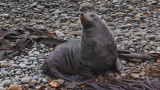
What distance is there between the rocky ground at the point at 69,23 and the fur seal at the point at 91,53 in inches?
12.1

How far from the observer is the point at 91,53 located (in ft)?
17.6

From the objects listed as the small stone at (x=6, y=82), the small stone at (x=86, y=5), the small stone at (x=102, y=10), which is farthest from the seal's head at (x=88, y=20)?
the small stone at (x=86, y=5)

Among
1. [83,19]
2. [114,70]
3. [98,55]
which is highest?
[83,19]

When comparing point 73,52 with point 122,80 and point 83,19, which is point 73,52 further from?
point 122,80

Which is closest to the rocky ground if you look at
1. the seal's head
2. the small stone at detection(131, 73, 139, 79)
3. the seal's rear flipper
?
the small stone at detection(131, 73, 139, 79)

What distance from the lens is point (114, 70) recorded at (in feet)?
18.5

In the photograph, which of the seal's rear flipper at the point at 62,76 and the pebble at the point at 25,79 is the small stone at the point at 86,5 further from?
the pebble at the point at 25,79

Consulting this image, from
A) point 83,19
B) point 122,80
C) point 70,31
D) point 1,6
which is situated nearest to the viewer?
point 122,80

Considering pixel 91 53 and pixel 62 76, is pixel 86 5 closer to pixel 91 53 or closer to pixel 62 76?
pixel 62 76

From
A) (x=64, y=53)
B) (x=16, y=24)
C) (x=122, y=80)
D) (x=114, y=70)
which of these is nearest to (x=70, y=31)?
(x=16, y=24)

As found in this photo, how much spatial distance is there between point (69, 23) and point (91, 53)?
4144 millimetres

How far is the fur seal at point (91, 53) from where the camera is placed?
5.36 metres

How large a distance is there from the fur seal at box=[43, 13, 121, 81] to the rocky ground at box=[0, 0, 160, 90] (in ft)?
1.01

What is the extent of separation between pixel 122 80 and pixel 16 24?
545 cm
